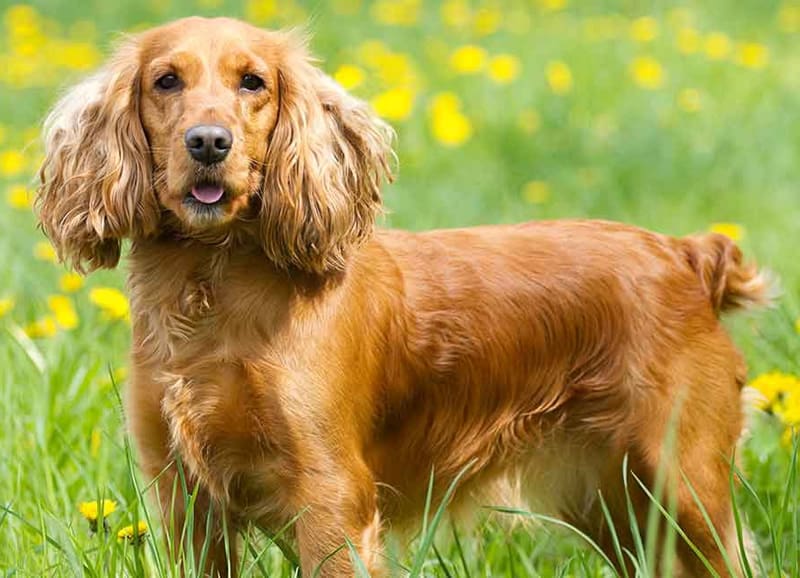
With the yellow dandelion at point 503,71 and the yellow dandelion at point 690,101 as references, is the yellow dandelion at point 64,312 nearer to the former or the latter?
the yellow dandelion at point 503,71

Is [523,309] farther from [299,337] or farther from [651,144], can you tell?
[651,144]

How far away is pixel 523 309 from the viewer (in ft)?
10.1

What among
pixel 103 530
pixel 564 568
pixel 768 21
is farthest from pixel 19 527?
pixel 768 21

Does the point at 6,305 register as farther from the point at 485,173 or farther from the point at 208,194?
the point at 485,173

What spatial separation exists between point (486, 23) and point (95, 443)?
192 inches

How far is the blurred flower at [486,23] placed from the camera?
7749mm

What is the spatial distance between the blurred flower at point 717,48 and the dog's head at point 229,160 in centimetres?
469

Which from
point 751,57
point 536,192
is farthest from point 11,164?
point 751,57

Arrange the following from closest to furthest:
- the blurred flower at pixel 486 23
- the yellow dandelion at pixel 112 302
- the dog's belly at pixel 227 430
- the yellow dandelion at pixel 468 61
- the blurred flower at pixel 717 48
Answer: the dog's belly at pixel 227 430 < the yellow dandelion at pixel 112 302 < the yellow dandelion at pixel 468 61 < the blurred flower at pixel 717 48 < the blurred flower at pixel 486 23

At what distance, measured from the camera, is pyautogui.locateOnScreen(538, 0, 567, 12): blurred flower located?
28.3 feet

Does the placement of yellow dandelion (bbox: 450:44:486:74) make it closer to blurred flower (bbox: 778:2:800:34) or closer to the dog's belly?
blurred flower (bbox: 778:2:800:34)

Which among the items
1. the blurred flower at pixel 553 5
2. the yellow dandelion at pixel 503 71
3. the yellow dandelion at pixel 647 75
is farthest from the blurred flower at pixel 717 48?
the blurred flower at pixel 553 5

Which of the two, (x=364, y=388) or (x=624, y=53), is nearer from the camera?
(x=364, y=388)

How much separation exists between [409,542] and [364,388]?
0.50 m
